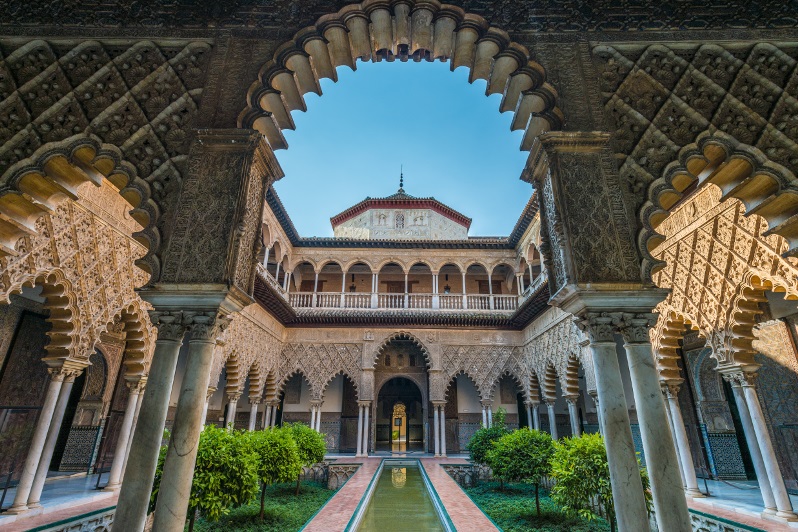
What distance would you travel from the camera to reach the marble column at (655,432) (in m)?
2.71

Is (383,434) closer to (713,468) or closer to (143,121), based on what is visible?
(713,468)

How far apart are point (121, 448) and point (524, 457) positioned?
7.47 meters

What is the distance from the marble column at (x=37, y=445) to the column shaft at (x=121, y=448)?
4.85ft

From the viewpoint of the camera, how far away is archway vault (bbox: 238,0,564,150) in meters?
4.00

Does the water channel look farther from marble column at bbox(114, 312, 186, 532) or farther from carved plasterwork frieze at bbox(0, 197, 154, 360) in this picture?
carved plasterwork frieze at bbox(0, 197, 154, 360)

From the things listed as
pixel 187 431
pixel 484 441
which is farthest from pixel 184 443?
pixel 484 441

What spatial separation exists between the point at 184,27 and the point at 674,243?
27.1 feet

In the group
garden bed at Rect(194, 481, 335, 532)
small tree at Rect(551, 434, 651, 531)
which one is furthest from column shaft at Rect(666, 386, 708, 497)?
garden bed at Rect(194, 481, 335, 532)

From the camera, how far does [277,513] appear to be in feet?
23.1

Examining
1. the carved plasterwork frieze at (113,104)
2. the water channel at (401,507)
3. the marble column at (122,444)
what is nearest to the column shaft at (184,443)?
the carved plasterwork frieze at (113,104)

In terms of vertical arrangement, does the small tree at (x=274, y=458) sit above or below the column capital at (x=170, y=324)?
below

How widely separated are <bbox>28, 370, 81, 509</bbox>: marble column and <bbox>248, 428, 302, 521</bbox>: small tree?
114 inches

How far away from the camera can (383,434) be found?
57.0 feet

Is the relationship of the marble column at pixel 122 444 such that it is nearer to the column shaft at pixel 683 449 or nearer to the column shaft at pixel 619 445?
the column shaft at pixel 619 445
